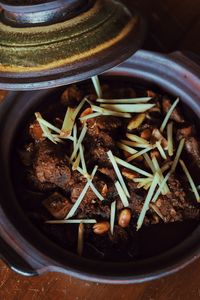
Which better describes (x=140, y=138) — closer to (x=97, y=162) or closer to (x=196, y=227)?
(x=97, y=162)

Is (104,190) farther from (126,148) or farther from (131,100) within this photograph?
(131,100)

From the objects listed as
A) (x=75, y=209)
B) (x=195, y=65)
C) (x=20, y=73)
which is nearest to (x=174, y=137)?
(x=195, y=65)

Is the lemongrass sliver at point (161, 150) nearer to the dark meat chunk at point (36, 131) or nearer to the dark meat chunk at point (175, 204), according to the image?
the dark meat chunk at point (175, 204)

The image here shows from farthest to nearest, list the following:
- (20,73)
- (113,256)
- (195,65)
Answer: (195,65), (113,256), (20,73)

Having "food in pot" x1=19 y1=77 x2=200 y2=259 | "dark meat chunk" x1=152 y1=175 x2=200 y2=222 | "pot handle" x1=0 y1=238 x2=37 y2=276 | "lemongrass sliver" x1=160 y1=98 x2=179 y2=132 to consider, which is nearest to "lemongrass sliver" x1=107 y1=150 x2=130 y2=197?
"food in pot" x1=19 y1=77 x2=200 y2=259

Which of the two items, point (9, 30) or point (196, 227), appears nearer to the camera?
point (9, 30)

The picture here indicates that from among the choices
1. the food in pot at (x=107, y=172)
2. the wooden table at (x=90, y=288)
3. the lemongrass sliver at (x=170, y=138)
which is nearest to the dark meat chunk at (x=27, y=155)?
the food in pot at (x=107, y=172)

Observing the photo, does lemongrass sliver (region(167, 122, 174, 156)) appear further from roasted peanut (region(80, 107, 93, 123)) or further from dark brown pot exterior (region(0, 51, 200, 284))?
roasted peanut (region(80, 107, 93, 123))
